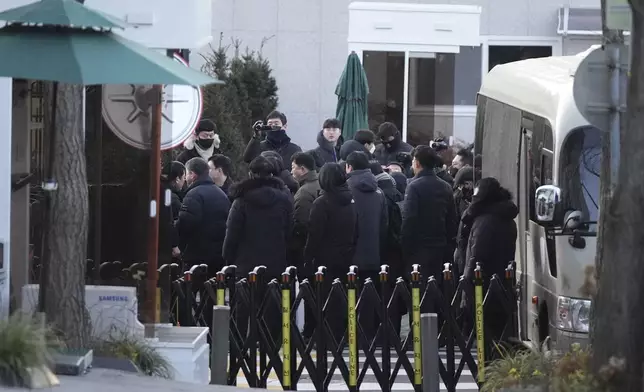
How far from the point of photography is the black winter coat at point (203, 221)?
14.0 metres

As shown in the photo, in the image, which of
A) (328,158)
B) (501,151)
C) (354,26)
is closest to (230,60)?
(354,26)

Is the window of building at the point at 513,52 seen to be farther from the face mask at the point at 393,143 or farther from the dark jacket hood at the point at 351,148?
the dark jacket hood at the point at 351,148

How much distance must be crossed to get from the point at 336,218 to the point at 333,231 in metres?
0.14

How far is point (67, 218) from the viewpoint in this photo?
31.5 ft

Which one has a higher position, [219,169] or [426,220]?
[219,169]

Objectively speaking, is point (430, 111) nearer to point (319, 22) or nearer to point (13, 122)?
point (319, 22)

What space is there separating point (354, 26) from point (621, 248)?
16.1m

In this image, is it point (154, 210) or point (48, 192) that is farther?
point (154, 210)

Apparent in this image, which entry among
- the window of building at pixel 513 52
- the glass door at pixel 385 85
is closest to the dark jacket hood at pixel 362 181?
the glass door at pixel 385 85

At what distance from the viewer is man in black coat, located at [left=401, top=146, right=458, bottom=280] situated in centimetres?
1446

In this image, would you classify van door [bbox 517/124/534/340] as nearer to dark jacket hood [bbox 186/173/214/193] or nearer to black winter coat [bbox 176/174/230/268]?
black winter coat [bbox 176/174/230/268]

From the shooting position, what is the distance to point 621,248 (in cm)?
834

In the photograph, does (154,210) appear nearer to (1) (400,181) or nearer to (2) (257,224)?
(2) (257,224)

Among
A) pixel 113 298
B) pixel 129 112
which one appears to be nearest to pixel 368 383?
pixel 113 298
